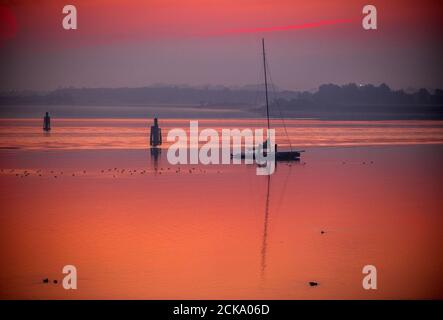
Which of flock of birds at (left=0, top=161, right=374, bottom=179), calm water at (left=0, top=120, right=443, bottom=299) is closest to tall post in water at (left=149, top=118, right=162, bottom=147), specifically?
calm water at (left=0, top=120, right=443, bottom=299)

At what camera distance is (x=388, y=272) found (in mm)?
17891

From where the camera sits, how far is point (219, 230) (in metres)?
22.2

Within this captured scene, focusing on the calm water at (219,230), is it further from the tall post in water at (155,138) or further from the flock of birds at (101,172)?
the tall post in water at (155,138)

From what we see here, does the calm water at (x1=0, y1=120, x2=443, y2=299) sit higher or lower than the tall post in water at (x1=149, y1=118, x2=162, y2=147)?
lower

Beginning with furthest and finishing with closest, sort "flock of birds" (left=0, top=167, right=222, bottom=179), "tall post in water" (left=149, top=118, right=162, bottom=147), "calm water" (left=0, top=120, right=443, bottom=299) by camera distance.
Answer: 1. "tall post in water" (left=149, top=118, right=162, bottom=147)
2. "flock of birds" (left=0, top=167, right=222, bottom=179)
3. "calm water" (left=0, top=120, right=443, bottom=299)

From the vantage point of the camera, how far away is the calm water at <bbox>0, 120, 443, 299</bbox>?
16.7 meters

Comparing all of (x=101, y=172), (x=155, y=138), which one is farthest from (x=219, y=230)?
(x=155, y=138)

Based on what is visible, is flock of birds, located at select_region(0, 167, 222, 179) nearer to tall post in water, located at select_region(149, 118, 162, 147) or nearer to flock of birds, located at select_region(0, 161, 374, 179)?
flock of birds, located at select_region(0, 161, 374, 179)

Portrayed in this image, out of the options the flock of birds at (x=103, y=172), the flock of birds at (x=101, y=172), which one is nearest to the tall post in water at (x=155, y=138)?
the flock of birds at (x=103, y=172)

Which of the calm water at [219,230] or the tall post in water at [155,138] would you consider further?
the tall post in water at [155,138]

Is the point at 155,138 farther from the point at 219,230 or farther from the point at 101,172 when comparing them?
the point at 219,230

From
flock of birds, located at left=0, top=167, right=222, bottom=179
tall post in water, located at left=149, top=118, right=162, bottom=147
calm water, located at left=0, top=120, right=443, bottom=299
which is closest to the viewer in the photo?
calm water, located at left=0, top=120, right=443, bottom=299

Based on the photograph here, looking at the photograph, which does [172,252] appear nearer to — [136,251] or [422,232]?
[136,251]

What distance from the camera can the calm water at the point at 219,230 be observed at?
1670 cm
